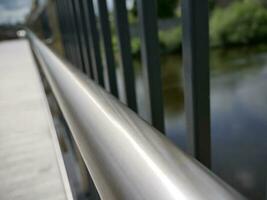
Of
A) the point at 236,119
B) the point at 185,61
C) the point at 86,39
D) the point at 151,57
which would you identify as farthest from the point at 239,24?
the point at 185,61

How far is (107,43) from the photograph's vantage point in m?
1.09

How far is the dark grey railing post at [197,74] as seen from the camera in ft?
1.62

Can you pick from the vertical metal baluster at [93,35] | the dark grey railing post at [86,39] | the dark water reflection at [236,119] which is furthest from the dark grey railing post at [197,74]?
the dark water reflection at [236,119]

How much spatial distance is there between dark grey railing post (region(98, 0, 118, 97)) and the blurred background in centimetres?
4

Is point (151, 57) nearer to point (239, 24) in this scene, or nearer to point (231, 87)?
point (231, 87)

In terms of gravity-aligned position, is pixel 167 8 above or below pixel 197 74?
above

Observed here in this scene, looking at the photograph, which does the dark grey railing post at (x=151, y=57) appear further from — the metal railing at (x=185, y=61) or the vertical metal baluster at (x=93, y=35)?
the vertical metal baluster at (x=93, y=35)

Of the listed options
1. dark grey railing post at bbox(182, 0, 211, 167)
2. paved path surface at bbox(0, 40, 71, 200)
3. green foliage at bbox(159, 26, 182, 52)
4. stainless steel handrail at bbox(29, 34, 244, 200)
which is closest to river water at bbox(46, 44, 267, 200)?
paved path surface at bbox(0, 40, 71, 200)

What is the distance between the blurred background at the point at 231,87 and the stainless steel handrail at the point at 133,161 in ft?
0.67

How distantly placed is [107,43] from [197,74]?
0.61 m

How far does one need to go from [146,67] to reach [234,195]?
551 mm

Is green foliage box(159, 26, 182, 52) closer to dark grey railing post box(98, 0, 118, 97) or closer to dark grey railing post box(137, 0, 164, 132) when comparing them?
dark grey railing post box(98, 0, 118, 97)

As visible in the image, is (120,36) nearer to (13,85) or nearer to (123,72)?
(123,72)

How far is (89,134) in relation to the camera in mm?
375
